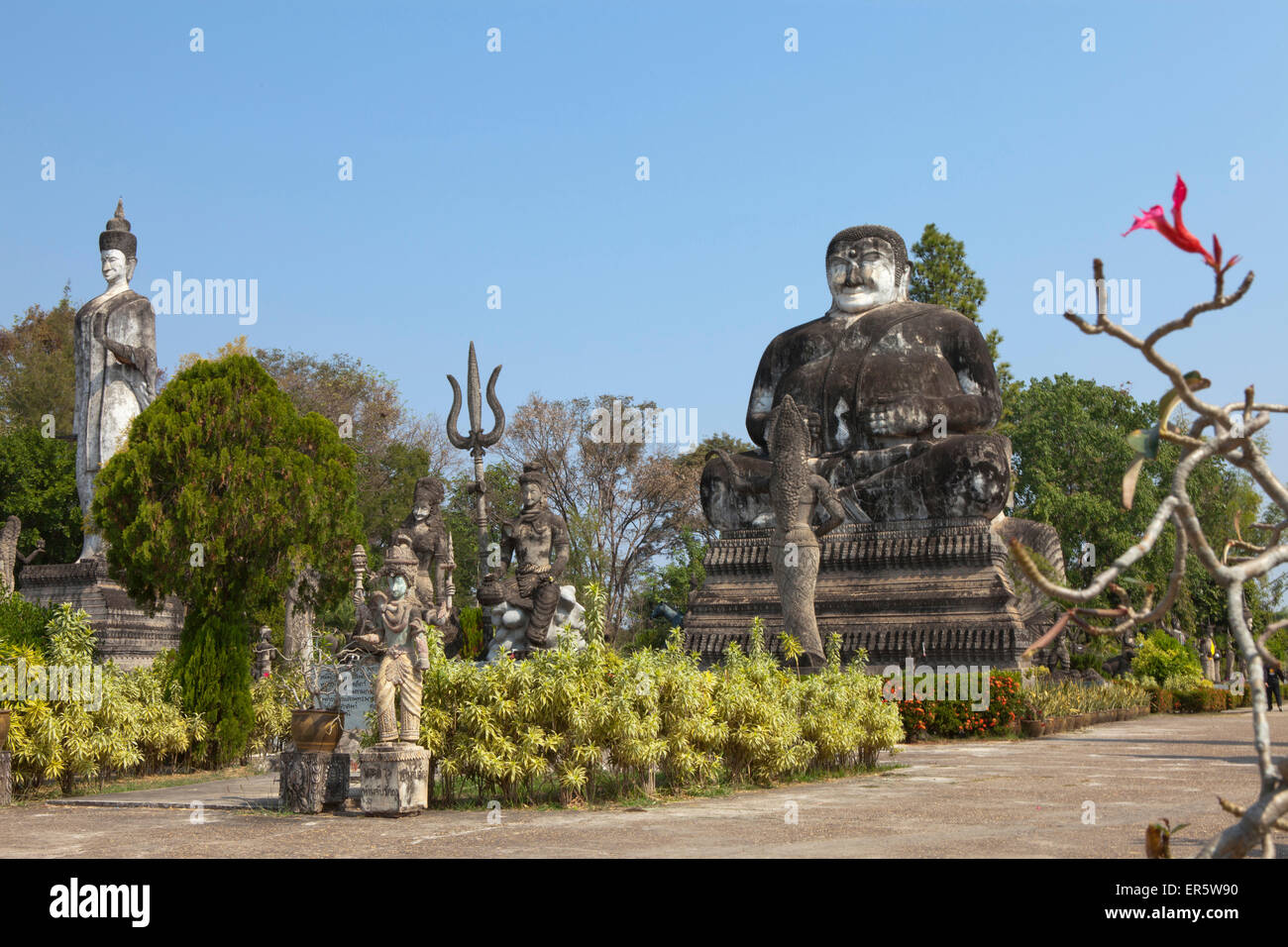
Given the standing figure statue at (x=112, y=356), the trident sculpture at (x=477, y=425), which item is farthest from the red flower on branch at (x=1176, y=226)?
the standing figure statue at (x=112, y=356)

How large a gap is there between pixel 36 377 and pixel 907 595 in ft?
96.0

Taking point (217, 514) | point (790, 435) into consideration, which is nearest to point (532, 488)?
point (790, 435)

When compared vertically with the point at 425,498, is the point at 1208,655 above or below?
below

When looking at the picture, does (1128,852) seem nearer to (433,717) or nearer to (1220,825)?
(1220,825)

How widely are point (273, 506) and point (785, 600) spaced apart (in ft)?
20.4

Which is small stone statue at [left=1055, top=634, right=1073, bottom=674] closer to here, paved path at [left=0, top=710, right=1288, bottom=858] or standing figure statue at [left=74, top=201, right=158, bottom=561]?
paved path at [left=0, top=710, right=1288, bottom=858]

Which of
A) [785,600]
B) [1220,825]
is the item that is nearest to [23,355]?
[785,600]

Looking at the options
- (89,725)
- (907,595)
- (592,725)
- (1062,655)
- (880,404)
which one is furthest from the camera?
(1062,655)

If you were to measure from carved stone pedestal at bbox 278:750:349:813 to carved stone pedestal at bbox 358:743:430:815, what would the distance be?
0.39 metres

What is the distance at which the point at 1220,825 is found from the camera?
772 centimetres

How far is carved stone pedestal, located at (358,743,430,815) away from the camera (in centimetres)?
879

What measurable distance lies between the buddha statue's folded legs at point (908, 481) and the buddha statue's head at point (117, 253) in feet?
37.5

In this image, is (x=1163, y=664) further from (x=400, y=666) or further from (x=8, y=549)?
(x=8, y=549)

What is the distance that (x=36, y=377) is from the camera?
38219 mm
